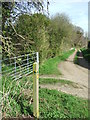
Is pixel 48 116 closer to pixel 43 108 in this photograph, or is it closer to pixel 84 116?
pixel 43 108

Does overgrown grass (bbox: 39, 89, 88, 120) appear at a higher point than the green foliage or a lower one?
lower

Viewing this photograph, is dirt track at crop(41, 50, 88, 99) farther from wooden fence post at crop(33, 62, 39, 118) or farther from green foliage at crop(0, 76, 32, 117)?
wooden fence post at crop(33, 62, 39, 118)

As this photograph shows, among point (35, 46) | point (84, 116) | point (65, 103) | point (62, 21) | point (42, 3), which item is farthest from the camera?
point (62, 21)

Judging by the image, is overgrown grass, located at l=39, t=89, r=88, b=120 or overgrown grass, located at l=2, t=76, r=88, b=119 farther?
overgrown grass, located at l=39, t=89, r=88, b=120

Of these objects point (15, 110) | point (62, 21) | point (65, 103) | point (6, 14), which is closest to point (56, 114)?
point (65, 103)

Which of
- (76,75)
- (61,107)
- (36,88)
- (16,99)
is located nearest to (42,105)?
(61,107)

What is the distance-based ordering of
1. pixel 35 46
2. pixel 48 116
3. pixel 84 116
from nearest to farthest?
pixel 48 116 < pixel 84 116 < pixel 35 46

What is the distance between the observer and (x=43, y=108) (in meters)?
4.41

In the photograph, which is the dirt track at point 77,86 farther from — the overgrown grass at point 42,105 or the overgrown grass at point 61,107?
the overgrown grass at point 42,105

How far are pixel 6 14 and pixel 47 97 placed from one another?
2723 mm

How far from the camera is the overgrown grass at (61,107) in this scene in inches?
168

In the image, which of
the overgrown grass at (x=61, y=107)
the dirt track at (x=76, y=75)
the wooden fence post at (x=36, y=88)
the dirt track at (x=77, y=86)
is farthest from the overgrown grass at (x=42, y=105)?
the dirt track at (x=76, y=75)

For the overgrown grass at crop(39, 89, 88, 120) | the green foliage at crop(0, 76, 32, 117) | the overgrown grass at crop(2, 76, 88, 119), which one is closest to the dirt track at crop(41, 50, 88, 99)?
the overgrown grass at crop(39, 89, 88, 120)

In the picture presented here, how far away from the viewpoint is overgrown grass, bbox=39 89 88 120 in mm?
4279
